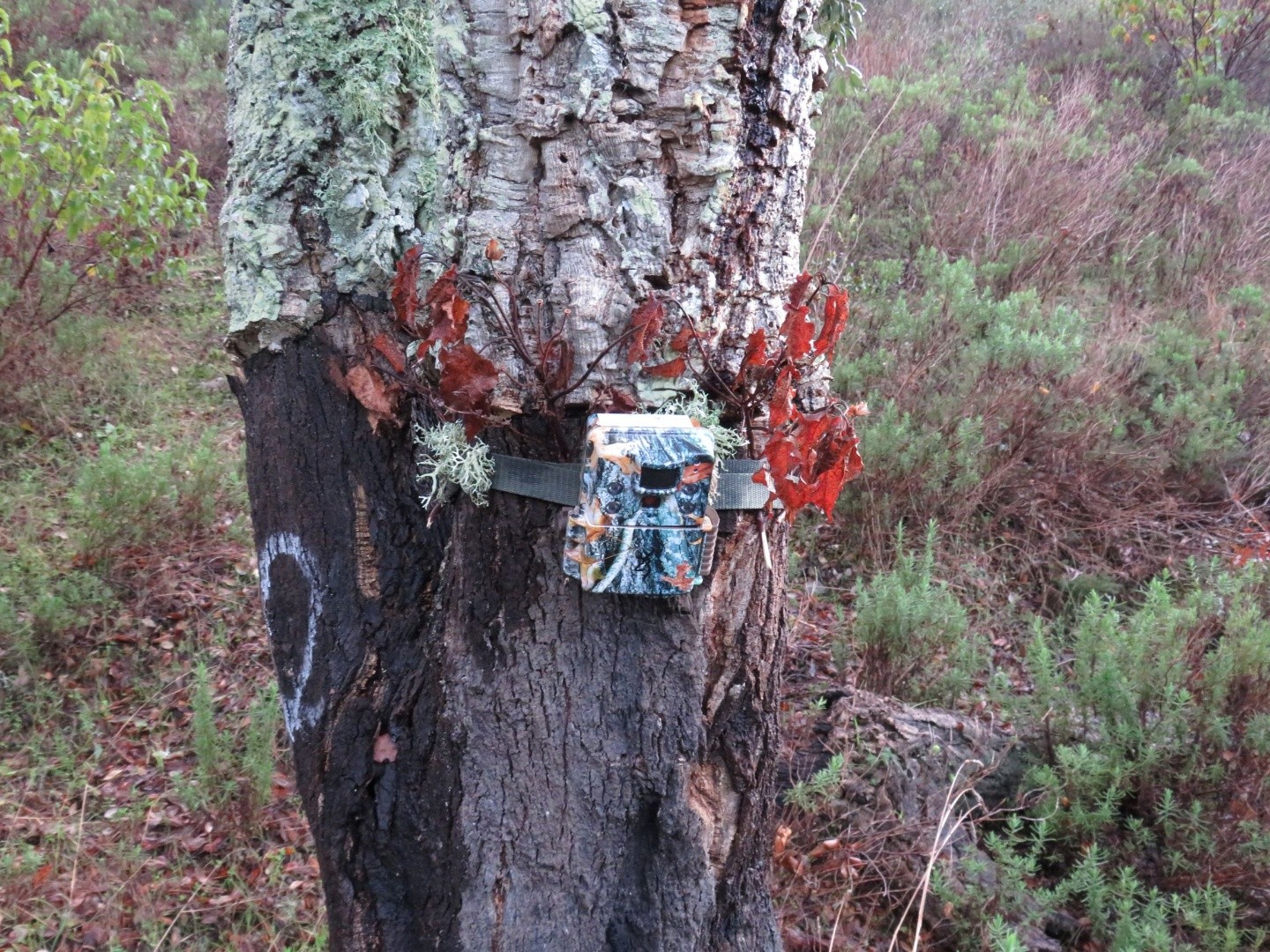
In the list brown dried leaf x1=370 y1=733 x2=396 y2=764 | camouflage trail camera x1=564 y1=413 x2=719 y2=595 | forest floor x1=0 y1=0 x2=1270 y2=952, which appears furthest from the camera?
forest floor x1=0 y1=0 x2=1270 y2=952

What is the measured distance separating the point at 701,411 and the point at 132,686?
291 centimetres

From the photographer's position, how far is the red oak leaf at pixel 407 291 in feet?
4.32

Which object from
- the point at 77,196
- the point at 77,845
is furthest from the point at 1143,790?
the point at 77,196

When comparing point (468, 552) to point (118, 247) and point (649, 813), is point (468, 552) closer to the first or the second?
point (649, 813)

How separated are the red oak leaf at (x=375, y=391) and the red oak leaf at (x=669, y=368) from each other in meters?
0.39

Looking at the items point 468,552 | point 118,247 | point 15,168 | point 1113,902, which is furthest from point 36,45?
point 1113,902

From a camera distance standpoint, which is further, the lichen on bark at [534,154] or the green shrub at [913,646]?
the green shrub at [913,646]

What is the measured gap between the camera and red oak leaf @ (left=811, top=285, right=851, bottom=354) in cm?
130

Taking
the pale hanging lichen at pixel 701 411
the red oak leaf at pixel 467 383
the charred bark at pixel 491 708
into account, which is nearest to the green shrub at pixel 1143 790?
the charred bark at pixel 491 708

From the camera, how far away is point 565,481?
4.31ft

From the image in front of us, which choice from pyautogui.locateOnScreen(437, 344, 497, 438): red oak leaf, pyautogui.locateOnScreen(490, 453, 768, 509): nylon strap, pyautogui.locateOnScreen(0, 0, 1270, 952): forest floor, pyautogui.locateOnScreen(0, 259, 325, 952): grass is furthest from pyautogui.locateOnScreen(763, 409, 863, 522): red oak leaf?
pyautogui.locateOnScreen(0, 259, 325, 952): grass

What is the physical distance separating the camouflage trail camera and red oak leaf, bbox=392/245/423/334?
0.30 metres

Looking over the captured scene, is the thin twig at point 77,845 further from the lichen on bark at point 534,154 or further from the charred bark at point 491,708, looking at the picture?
the lichen on bark at point 534,154

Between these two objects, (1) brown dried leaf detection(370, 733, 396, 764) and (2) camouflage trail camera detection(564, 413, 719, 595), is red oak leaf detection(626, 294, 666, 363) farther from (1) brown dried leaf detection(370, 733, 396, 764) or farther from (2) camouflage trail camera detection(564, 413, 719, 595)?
(1) brown dried leaf detection(370, 733, 396, 764)
